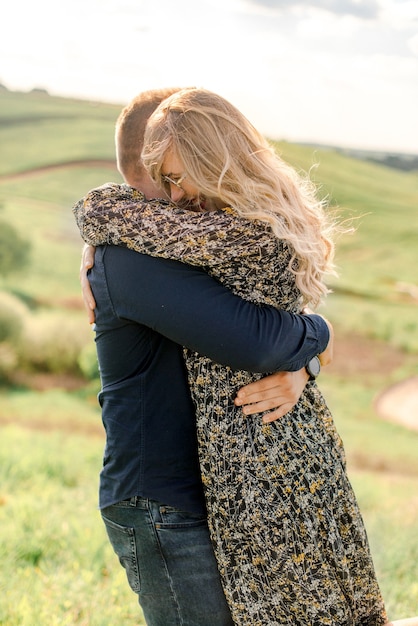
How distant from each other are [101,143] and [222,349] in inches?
396

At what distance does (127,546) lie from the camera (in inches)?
59.2

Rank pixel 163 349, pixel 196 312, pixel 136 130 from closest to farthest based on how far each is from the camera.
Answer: pixel 196 312 < pixel 163 349 < pixel 136 130

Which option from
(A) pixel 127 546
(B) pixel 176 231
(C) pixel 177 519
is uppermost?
(B) pixel 176 231

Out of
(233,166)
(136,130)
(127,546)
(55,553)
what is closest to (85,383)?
(55,553)

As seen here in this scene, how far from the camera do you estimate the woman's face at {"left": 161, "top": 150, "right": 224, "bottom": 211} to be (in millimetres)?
1442

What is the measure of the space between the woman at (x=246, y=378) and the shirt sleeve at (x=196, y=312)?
0.13ft

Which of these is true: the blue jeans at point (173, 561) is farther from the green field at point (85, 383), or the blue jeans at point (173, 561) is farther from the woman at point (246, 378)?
the green field at point (85, 383)

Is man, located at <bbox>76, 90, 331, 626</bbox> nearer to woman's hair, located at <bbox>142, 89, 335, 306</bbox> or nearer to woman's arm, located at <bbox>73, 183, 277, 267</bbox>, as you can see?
woman's arm, located at <bbox>73, 183, 277, 267</bbox>

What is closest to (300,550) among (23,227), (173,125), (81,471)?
(173,125)

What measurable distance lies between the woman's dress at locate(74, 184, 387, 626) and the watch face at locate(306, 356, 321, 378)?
0.44ft

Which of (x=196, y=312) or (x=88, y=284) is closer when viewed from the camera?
(x=196, y=312)

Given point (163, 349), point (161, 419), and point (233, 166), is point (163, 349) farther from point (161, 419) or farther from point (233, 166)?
point (233, 166)

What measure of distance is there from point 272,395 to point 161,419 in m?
0.25

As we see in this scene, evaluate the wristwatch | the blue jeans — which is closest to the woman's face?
the wristwatch
